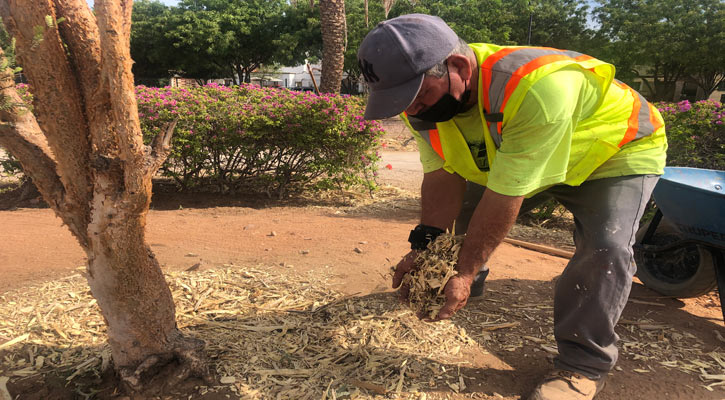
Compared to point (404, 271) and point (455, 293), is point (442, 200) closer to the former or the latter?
point (404, 271)

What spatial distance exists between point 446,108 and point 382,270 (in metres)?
1.99

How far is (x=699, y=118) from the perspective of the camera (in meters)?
5.37

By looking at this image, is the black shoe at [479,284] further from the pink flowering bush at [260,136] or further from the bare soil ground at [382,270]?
the pink flowering bush at [260,136]

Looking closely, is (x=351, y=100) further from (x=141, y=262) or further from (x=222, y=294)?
(x=141, y=262)

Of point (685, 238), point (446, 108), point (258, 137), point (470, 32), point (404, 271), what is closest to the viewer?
point (446, 108)

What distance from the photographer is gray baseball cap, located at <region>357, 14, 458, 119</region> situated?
182 cm

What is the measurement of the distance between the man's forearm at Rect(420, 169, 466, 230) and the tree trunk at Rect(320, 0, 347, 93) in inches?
318

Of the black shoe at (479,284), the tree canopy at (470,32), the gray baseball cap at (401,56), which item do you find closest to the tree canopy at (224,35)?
the tree canopy at (470,32)

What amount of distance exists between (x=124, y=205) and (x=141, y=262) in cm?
31

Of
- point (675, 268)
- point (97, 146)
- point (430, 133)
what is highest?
point (430, 133)

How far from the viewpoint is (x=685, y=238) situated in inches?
127

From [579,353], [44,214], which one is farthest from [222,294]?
[44,214]

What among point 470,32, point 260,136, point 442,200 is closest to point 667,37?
point 470,32

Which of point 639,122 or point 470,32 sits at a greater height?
point 470,32
